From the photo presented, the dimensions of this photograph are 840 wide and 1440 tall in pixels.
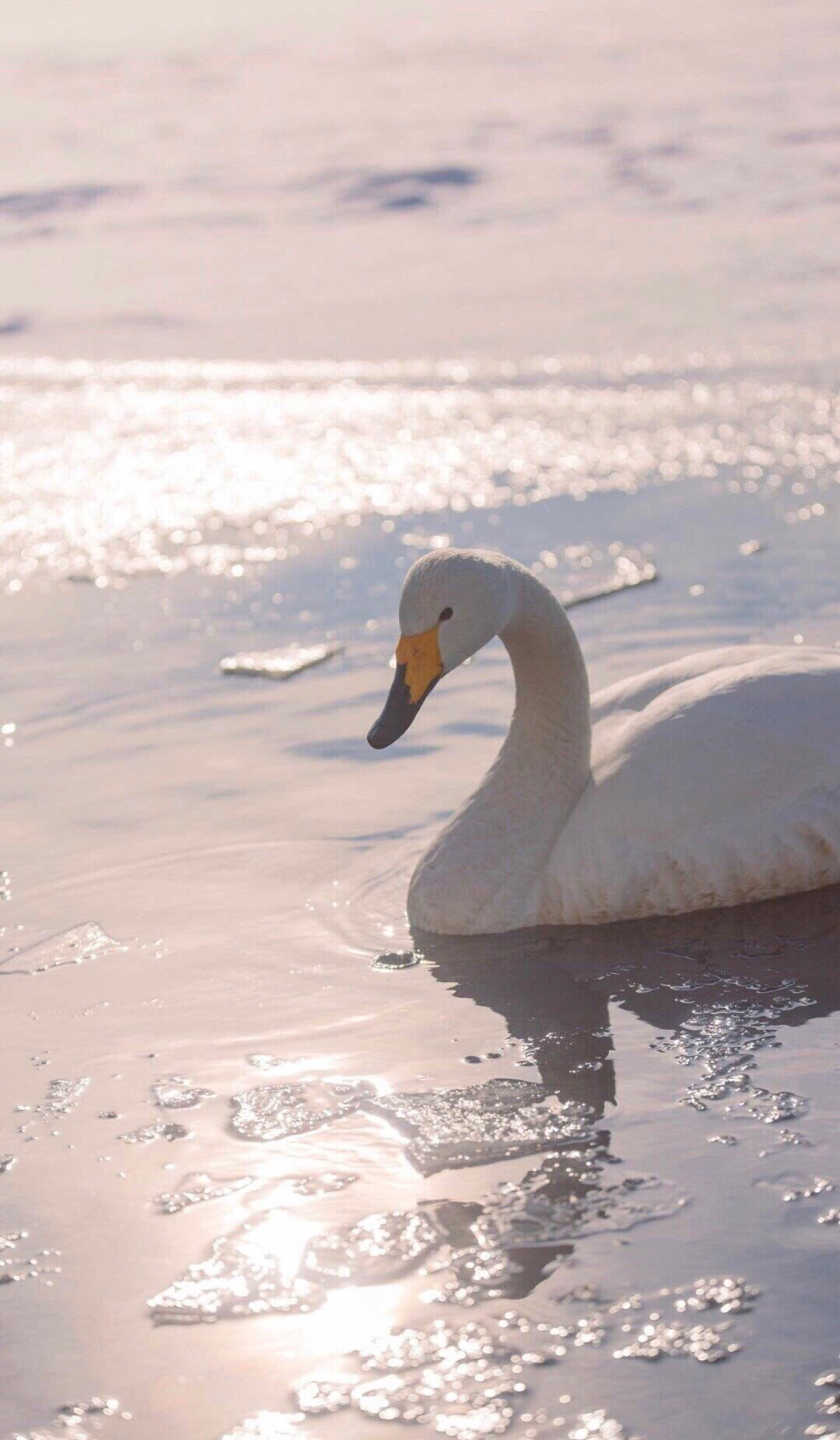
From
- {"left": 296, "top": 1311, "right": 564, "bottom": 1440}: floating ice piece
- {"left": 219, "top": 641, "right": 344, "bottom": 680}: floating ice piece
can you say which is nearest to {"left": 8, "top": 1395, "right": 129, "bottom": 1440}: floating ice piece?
{"left": 296, "top": 1311, "right": 564, "bottom": 1440}: floating ice piece

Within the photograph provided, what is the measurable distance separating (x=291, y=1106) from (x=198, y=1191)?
38cm

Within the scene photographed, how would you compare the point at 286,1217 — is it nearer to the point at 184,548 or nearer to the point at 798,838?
the point at 798,838

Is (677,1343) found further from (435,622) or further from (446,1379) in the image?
(435,622)

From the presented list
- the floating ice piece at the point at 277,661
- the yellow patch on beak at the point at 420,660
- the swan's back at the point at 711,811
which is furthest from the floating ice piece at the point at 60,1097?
the floating ice piece at the point at 277,661

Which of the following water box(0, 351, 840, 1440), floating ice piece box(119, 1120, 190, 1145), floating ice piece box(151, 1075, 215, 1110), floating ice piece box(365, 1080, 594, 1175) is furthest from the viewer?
floating ice piece box(151, 1075, 215, 1110)

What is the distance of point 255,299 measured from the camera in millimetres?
14883

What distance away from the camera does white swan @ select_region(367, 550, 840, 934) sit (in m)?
5.24

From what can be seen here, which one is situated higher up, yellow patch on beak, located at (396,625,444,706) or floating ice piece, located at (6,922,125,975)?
yellow patch on beak, located at (396,625,444,706)

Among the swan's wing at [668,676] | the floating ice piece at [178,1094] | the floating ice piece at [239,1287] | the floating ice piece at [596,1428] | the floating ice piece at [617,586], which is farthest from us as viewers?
the floating ice piece at [617,586]

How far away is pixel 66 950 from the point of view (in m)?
5.31

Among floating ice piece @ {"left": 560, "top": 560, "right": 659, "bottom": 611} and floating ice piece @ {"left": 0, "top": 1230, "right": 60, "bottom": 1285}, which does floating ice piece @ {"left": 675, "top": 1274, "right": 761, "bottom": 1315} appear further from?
floating ice piece @ {"left": 560, "top": 560, "right": 659, "bottom": 611}

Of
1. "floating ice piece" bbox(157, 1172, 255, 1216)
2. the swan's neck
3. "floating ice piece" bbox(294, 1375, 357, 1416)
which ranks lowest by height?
"floating ice piece" bbox(294, 1375, 357, 1416)

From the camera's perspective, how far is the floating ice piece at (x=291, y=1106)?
13.8ft

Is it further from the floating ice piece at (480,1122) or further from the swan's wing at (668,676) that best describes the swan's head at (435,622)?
the floating ice piece at (480,1122)
